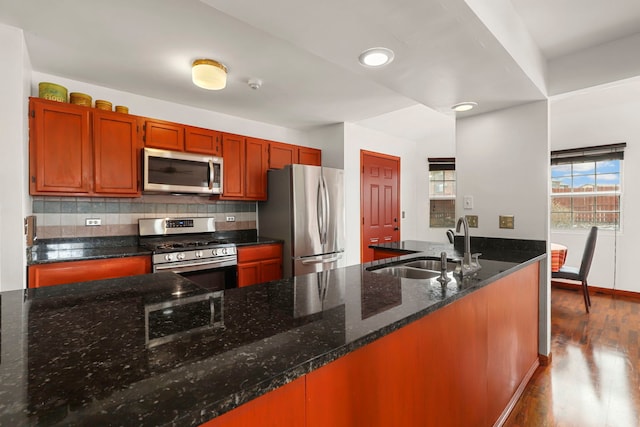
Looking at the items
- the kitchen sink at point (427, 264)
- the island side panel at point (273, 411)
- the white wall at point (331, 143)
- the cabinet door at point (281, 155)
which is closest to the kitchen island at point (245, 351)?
the island side panel at point (273, 411)

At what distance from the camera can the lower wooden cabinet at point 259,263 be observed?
10.3 feet

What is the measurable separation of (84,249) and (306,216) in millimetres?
2072

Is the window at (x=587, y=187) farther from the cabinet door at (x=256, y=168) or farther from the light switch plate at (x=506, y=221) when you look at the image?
the cabinet door at (x=256, y=168)

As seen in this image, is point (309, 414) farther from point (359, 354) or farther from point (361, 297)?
point (361, 297)

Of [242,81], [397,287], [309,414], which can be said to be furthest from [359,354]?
[242,81]

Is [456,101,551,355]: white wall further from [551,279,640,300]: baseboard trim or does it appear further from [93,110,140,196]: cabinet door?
[93,110,140,196]: cabinet door

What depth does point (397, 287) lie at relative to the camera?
1217mm

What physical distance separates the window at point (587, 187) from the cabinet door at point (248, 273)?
427cm

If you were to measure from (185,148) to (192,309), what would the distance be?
252 centimetres

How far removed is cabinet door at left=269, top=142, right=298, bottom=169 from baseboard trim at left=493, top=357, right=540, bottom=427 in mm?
3054

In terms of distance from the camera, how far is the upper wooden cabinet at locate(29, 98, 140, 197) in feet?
7.57

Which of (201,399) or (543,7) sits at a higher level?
(543,7)

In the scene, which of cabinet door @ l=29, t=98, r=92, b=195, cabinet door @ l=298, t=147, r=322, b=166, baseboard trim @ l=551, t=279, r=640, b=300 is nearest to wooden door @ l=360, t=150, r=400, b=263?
cabinet door @ l=298, t=147, r=322, b=166

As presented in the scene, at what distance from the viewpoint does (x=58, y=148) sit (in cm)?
239
